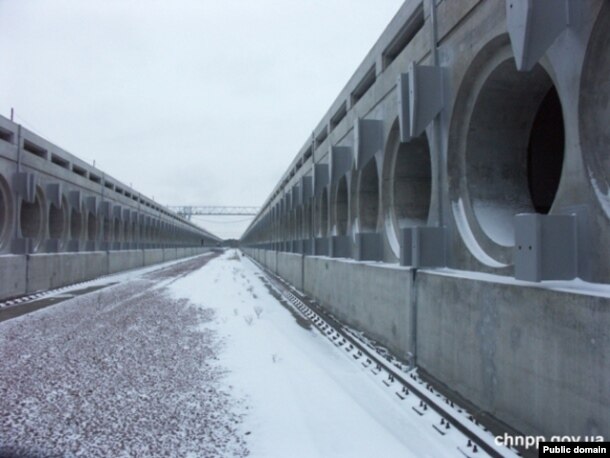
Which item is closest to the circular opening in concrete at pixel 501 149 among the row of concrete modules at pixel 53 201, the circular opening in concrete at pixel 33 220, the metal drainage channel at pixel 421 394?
the metal drainage channel at pixel 421 394

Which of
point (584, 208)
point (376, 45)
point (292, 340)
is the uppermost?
point (376, 45)

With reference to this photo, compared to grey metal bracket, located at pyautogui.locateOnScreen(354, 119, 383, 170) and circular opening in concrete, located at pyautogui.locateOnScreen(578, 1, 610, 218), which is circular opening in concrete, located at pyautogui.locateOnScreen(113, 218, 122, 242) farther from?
circular opening in concrete, located at pyautogui.locateOnScreen(578, 1, 610, 218)

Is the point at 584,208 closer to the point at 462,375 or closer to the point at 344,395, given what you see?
the point at 462,375

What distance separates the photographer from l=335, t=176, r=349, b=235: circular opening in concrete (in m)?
17.8

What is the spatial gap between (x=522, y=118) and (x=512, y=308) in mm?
3347

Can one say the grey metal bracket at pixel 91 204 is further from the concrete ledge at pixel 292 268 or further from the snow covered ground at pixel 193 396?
the snow covered ground at pixel 193 396

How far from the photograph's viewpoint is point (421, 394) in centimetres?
627

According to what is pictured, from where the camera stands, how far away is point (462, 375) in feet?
19.9

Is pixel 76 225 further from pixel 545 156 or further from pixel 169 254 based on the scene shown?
pixel 169 254

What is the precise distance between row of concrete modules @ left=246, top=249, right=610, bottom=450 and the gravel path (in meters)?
2.73

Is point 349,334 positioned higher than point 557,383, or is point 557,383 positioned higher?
point 557,383

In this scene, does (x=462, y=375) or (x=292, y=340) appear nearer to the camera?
(x=462, y=375)

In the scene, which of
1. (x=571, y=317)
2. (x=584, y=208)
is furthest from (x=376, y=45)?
(x=571, y=317)

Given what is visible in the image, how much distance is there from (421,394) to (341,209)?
39.0 ft
